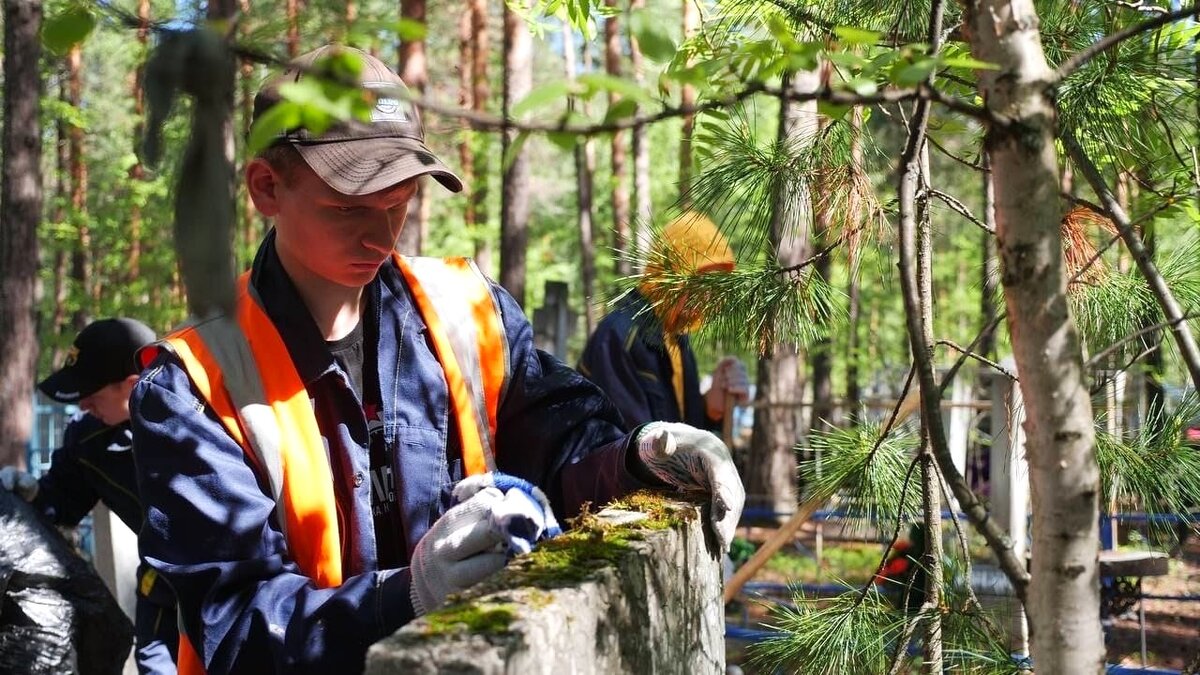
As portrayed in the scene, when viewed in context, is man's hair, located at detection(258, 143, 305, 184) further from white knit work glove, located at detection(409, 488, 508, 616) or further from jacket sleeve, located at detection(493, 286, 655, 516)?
white knit work glove, located at detection(409, 488, 508, 616)

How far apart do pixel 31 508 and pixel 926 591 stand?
3.22m

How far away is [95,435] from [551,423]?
9.60 feet

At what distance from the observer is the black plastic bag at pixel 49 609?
3914mm

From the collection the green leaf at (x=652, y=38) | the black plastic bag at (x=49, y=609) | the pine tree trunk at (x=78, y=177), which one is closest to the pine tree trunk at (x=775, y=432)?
the black plastic bag at (x=49, y=609)

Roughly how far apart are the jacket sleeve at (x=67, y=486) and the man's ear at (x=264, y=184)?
2.90 m

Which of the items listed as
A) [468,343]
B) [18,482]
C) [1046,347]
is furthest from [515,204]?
[1046,347]

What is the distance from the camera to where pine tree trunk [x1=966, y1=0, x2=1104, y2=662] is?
138 centimetres

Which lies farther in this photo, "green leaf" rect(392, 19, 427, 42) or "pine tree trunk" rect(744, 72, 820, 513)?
"pine tree trunk" rect(744, 72, 820, 513)

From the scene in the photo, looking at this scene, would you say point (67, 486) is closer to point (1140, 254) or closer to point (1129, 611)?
point (1140, 254)

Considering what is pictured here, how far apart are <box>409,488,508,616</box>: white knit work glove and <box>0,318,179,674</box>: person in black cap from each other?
299 centimetres

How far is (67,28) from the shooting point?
112 cm

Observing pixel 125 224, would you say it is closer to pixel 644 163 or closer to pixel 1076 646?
pixel 644 163

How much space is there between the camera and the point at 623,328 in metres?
4.88

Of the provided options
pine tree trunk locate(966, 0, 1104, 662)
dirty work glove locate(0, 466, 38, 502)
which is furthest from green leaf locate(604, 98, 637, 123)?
dirty work glove locate(0, 466, 38, 502)
